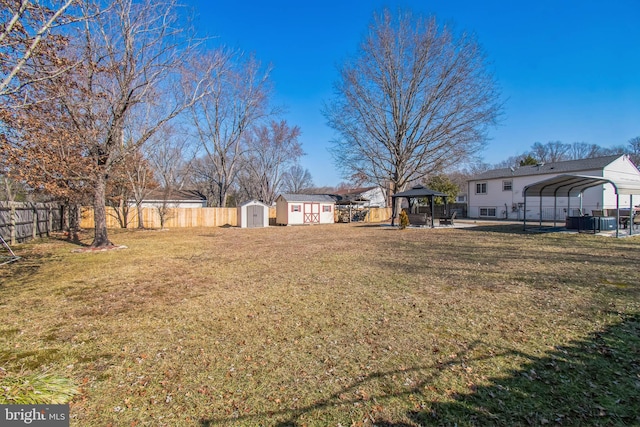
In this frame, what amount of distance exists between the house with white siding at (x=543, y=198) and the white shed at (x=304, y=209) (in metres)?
16.1

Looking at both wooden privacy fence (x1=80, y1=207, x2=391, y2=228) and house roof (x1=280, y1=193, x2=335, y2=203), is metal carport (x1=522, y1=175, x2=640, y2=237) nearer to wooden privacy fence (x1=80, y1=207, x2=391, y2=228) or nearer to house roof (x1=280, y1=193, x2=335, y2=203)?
house roof (x1=280, y1=193, x2=335, y2=203)

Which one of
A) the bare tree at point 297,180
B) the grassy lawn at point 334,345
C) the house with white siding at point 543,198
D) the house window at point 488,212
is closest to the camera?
the grassy lawn at point 334,345

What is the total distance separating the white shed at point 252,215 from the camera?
75.7 feet

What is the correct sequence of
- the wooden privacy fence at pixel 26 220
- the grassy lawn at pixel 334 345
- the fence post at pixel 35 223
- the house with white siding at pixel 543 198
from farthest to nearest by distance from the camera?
1. the house with white siding at pixel 543 198
2. the fence post at pixel 35 223
3. the wooden privacy fence at pixel 26 220
4. the grassy lawn at pixel 334 345

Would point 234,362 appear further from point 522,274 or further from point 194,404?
point 522,274

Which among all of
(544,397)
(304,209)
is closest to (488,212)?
(304,209)

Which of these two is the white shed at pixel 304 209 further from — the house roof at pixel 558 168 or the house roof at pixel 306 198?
the house roof at pixel 558 168

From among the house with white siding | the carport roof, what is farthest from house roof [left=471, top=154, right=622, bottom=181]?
the carport roof

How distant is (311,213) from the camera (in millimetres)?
26859

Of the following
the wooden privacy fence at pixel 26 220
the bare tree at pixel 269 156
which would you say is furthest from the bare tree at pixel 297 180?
the wooden privacy fence at pixel 26 220

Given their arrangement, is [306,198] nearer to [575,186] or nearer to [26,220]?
[26,220]

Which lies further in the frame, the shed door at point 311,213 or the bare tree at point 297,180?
the bare tree at point 297,180

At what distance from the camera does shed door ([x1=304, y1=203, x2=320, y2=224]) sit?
26.6 meters

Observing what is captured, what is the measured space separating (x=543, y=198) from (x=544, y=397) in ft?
96.1
